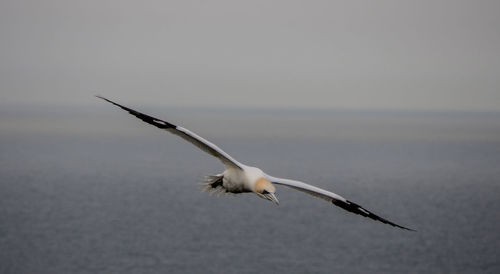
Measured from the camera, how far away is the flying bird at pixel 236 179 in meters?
18.6

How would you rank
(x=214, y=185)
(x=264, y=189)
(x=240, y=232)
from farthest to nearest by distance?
(x=240, y=232) < (x=214, y=185) < (x=264, y=189)

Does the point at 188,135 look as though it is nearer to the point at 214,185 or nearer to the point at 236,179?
the point at 236,179

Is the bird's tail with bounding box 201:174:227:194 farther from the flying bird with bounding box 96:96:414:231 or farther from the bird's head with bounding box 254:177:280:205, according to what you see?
the bird's head with bounding box 254:177:280:205

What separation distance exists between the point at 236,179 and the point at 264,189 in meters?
1.57

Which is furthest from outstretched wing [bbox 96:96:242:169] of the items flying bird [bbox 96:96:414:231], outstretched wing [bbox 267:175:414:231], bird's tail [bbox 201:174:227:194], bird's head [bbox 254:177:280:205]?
bird's tail [bbox 201:174:227:194]

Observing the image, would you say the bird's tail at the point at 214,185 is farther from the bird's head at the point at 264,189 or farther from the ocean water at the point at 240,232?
the ocean water at the point at 240,232

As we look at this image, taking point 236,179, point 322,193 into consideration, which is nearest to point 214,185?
point 236,179

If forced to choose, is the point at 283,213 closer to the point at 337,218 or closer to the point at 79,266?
the point at 337,218

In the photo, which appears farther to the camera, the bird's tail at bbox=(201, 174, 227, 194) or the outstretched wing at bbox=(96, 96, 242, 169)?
the bird's tail at bbox=(201, 174, 227, 194)

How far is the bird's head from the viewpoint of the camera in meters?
18.5

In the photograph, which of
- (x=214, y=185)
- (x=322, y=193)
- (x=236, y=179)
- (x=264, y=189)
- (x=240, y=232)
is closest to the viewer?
(x=264, y=189)

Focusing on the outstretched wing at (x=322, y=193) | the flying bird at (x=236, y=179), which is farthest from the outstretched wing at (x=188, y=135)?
the outstretched wing at (x=322, y=193)

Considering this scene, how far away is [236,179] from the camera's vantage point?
20.0m

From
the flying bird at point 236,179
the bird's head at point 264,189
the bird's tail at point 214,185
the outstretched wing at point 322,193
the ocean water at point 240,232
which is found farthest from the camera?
the ocean water at point 240,232
